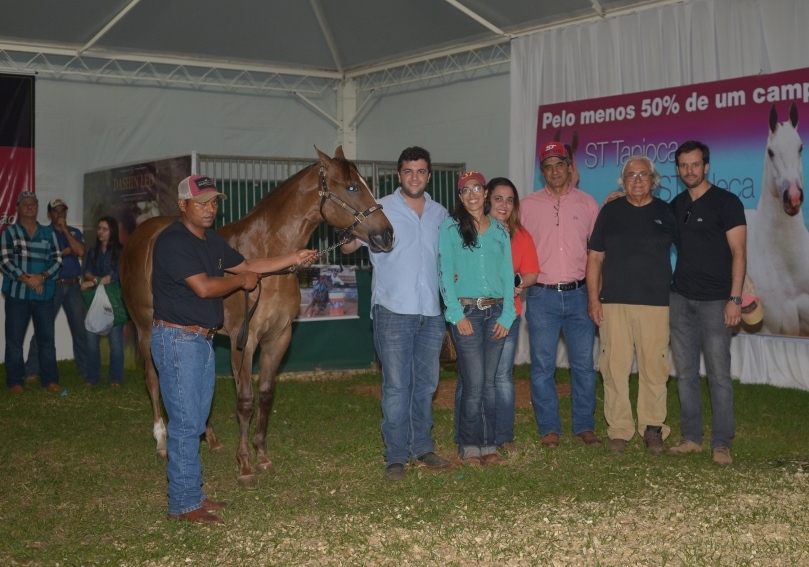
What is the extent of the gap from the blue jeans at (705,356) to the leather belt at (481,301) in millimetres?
Result: 1399

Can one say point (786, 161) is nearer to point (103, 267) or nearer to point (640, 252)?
point (640, 252)

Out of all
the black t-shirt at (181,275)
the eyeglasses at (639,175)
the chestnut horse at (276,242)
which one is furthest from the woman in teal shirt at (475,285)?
the black t-shirt at (181,275)

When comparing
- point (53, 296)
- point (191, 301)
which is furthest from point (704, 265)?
point (53, 296)

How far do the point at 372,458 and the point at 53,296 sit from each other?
5.49 meters

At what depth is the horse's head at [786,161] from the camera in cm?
929

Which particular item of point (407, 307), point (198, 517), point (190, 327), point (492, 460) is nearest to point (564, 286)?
point (492, 460)

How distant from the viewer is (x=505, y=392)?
6.23 meters

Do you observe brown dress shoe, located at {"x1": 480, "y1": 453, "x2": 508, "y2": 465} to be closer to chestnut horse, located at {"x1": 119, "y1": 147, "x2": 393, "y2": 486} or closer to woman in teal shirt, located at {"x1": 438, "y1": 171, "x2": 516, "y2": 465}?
woman in teal shirt, located at {"x1": 438, "y1": 171, "x2": 516, "y2": 465}

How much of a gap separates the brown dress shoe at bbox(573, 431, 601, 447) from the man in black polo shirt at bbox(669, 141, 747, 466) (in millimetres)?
547

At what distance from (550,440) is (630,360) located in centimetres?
83

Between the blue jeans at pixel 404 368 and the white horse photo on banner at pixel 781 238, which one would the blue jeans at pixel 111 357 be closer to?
the blue jeans at pixel 404 368

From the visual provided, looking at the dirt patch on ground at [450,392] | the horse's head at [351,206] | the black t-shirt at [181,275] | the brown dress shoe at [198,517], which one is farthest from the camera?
the dirt patch on ground at [450,392]

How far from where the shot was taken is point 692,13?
405 inches

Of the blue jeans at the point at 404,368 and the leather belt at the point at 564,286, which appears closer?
the blue jeans at the point at 404,368
